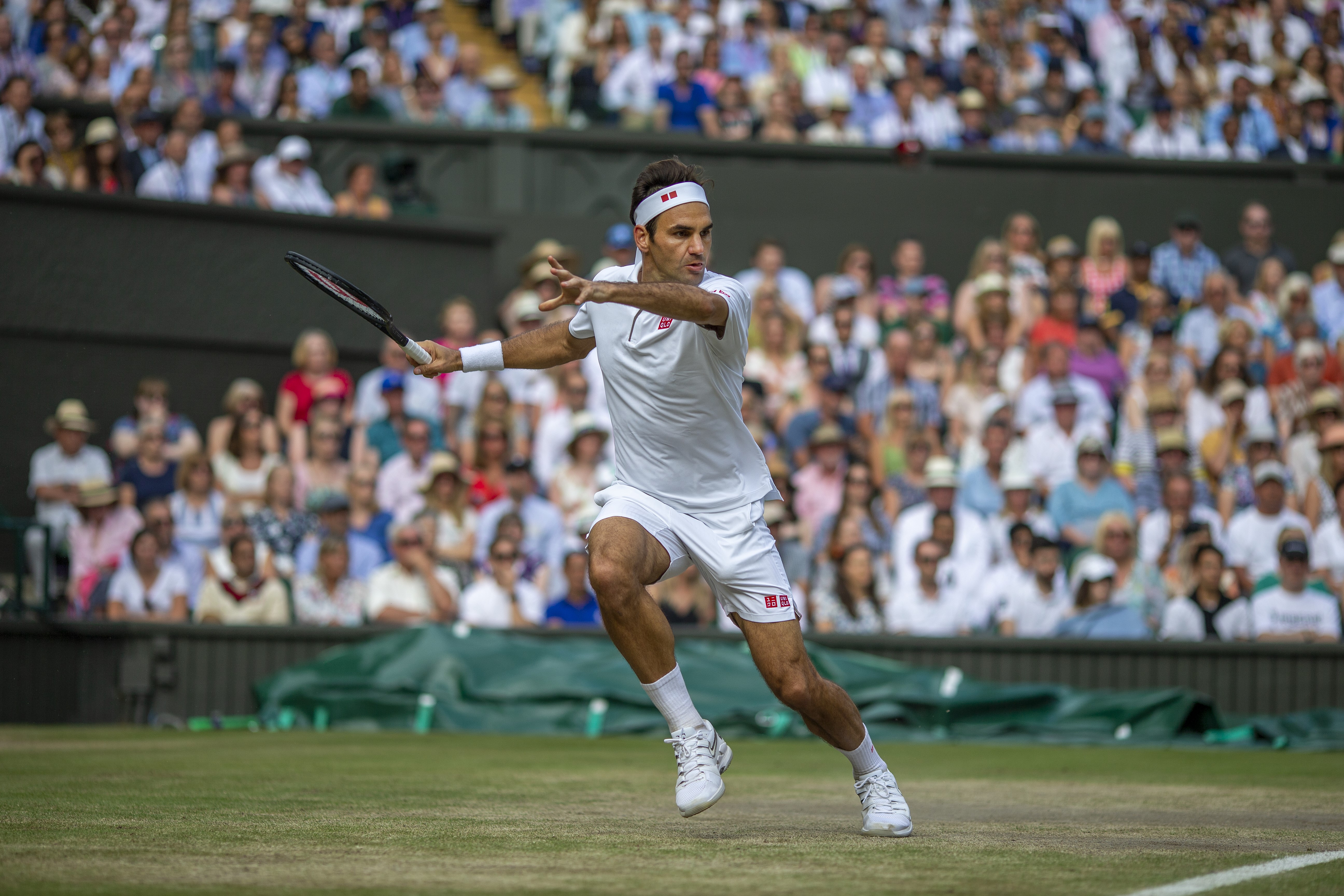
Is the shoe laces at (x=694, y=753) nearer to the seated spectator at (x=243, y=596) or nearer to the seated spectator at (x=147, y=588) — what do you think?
the seated spectator at (x=243, y=596)

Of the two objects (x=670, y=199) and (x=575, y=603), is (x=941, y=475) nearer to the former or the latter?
(x=575, y=603)

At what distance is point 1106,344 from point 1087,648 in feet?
14.2

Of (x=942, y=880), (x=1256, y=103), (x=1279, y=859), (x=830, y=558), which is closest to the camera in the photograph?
(x=942, y=880)

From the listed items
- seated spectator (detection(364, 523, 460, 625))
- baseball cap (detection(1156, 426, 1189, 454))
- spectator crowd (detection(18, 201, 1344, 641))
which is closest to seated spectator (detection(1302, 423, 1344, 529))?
spectator crowd (detection(18, 201, 1344, 641))

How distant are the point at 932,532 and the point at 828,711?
22.9 feet

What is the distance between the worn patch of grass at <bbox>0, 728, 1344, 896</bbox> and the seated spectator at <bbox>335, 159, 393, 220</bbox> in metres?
6.98

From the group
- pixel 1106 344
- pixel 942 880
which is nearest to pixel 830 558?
pixel 1106 344

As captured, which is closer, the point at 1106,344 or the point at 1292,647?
the point at 1292,647

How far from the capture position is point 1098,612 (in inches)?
464

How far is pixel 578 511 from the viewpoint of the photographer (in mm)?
12828

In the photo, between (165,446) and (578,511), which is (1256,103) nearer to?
(578,511)

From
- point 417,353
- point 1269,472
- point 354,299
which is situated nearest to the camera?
point 417,353

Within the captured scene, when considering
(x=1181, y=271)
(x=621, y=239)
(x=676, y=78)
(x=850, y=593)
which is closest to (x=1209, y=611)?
(x=850, y=593)

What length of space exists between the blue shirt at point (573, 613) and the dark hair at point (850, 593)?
5.72 ft
